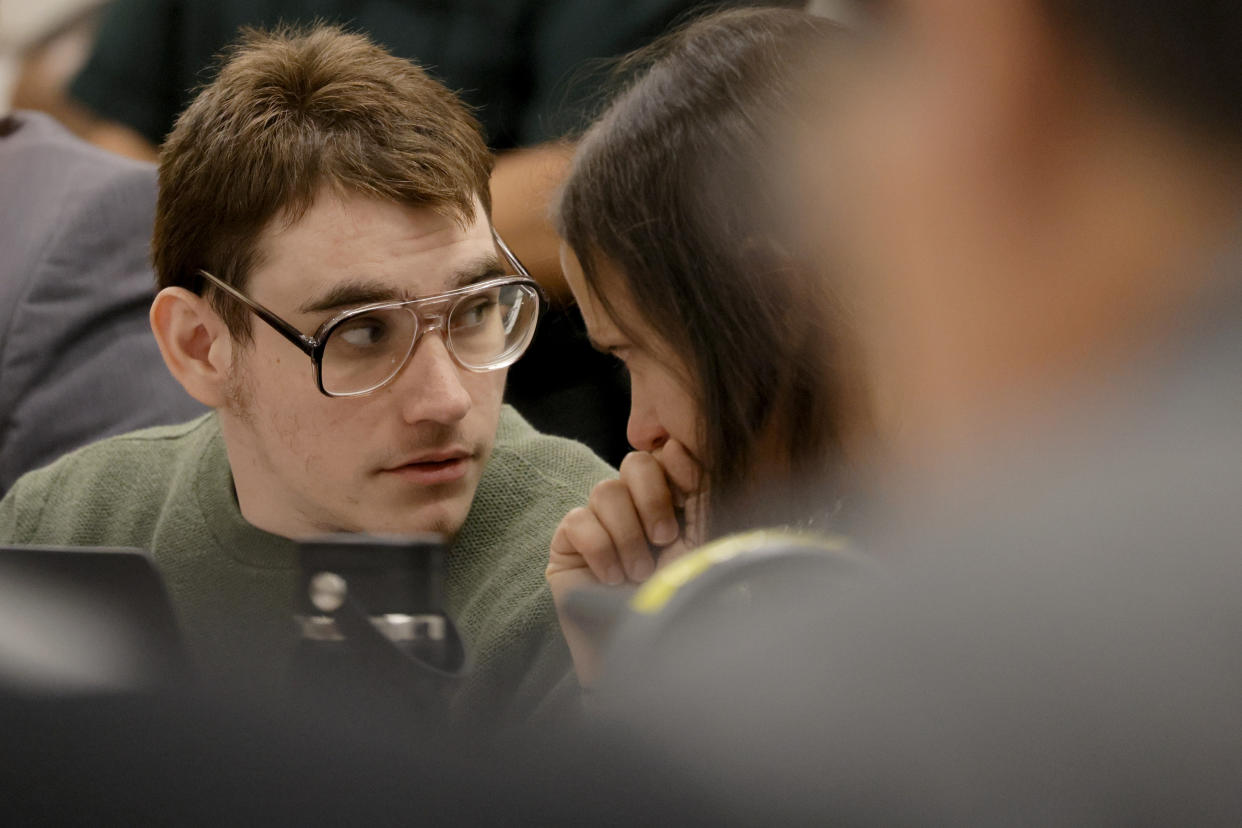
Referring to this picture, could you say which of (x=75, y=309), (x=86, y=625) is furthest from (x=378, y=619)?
(x=75, y=309)

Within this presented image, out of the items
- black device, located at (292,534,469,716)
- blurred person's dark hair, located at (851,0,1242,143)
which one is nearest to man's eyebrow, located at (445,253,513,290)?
black device, located at (292,534,469,716)

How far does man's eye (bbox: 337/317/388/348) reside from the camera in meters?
0.78

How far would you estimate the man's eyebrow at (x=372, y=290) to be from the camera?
0.79m

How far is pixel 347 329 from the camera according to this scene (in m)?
0.79

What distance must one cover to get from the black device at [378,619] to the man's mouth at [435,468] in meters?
0.33

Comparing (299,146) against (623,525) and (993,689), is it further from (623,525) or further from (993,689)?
(993,689)

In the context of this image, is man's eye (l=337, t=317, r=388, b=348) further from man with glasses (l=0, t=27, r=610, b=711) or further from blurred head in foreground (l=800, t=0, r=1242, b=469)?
blurred head in foreground (l=800, t=0, r=1242, b=469)

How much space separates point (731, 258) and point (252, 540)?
402 millimetres

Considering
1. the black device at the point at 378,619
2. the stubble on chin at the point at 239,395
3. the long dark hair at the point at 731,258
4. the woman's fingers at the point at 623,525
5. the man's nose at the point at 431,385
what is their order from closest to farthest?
the black device at the point at 378,619 < the long dark hair at the point at 731,258 < the woman's fingers at the point at 623,525 < the man's nose at the point at 431,385 < the stubble on chin at the point at 239,395

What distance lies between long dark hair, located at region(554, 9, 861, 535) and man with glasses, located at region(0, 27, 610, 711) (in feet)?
0.52

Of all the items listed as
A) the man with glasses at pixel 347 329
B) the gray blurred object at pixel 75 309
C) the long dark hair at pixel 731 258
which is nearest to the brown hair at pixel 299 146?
the man with glasses at pixel 347 329

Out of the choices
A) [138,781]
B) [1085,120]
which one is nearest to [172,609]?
[138,781]

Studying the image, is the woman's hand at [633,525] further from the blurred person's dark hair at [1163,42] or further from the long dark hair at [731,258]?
the blurred person's dark hair at [1163,42]

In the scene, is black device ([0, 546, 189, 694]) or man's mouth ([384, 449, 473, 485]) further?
man's mouth ([384, 449, 473, 485])
